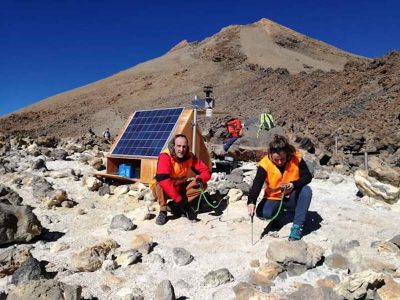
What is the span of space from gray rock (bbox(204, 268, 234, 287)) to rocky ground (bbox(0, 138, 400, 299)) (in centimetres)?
1

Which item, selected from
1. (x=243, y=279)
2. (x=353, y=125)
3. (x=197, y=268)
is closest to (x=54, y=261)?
(x=197, y=268)

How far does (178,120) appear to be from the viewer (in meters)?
8.70

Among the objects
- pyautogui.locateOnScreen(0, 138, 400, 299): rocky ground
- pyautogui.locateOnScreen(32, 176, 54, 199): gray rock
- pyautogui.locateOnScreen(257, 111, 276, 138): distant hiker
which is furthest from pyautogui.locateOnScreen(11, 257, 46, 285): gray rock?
pyautogui.locateOnScreen(257, 111, 276, 138): distant hiker

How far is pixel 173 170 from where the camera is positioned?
6.29 meters

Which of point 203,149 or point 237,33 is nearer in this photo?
point 203,149

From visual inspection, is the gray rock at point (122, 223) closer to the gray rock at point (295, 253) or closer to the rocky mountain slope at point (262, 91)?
the gray rock at point (295, 253)

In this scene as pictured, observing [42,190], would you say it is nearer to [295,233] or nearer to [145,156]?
[145,156]

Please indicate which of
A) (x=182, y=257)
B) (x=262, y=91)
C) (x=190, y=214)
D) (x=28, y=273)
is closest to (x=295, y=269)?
(x=182, y=257)

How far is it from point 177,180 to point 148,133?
2.99 metres

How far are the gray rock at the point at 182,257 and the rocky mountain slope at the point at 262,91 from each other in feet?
25.0

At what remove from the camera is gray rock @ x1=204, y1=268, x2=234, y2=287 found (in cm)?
424

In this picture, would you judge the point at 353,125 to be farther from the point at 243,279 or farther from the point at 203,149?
the point at 243,279

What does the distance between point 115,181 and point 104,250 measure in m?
4.32

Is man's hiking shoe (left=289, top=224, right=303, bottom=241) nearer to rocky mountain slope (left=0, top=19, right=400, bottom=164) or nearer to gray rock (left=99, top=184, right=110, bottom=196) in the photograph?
gray rock (left=99, top=184, right=110, bottom=196)
